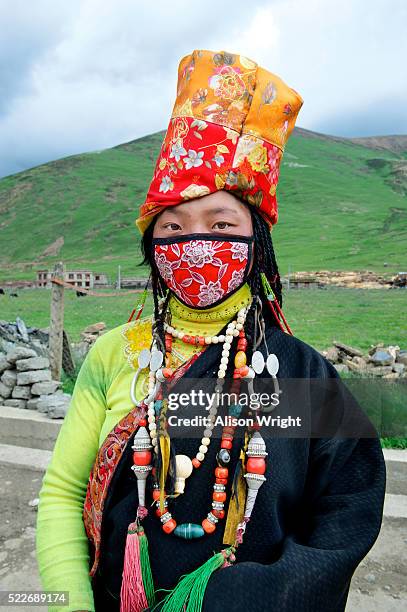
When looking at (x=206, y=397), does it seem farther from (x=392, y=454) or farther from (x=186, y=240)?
(x=392, y=454)

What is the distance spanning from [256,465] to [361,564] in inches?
102

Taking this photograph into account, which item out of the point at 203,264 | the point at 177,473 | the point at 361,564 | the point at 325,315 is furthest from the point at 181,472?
the point at 325,315

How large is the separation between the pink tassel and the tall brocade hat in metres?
0.98

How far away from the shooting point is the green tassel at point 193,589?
1341mm

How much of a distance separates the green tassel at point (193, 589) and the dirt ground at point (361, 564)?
2.13 m

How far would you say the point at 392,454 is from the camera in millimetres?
4500

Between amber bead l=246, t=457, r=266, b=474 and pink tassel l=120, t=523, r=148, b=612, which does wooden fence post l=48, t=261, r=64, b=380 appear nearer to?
pink tassel l=120, t=523, r=148, b=612

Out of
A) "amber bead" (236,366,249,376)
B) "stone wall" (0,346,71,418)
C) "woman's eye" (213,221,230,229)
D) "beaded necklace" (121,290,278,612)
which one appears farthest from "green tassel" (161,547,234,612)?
"stone wall" (0,346,71,418)

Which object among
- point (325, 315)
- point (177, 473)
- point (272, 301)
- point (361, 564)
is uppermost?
point (272, 301)

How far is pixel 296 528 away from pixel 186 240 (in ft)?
3.10

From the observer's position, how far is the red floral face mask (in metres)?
1.58

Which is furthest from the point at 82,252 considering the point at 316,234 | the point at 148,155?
the point at 148,155

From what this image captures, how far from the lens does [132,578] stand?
1.45 m

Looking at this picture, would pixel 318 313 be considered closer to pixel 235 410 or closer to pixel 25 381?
pixel 25 381
